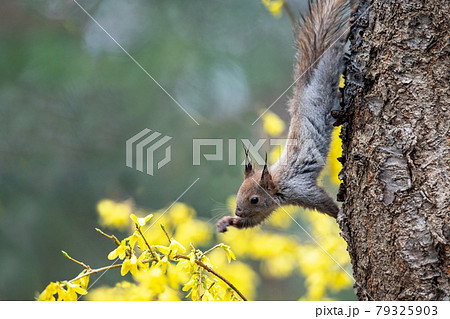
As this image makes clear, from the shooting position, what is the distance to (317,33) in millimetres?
1633

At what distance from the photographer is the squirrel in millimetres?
1603

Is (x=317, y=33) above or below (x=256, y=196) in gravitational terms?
above

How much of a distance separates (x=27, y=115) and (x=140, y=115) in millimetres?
649

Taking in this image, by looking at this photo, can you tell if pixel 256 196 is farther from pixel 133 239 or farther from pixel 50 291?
pixel 50 291

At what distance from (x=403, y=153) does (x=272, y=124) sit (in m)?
1.04

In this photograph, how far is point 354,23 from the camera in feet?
3.59

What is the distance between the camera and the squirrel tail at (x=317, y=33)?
1606mm

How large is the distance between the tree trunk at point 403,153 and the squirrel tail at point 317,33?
56 cm

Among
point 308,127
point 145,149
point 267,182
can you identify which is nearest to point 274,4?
point 308,127

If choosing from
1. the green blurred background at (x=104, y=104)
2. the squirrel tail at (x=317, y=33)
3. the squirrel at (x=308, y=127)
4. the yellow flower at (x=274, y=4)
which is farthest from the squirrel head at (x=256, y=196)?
the yellow flower at (x=274, y=4)

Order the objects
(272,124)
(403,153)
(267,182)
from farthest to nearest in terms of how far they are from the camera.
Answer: (272,124) → (267,182) → (403,153)

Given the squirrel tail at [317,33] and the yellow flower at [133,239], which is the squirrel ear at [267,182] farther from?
the yellow flower at [133,239]

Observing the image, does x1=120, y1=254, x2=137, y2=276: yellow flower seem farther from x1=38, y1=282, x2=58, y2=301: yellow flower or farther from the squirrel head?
the squirrel head

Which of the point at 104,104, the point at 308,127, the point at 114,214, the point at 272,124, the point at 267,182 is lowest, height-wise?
the point at 114,214
